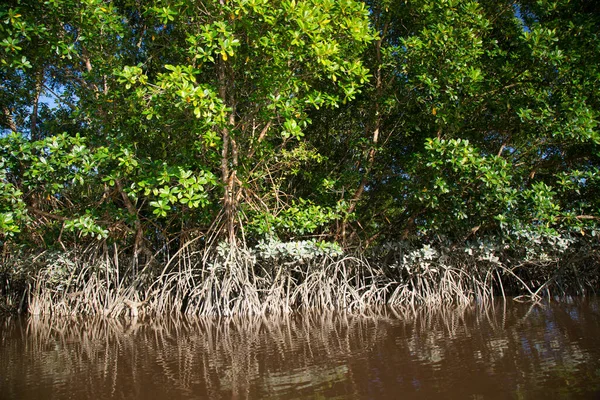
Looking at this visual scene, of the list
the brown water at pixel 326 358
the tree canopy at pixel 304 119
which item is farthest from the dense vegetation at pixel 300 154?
the brown water at pixel 326 358

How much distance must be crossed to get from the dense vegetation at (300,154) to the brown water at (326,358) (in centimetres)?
104

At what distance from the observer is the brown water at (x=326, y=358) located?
8.90 ft

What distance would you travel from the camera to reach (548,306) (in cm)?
570

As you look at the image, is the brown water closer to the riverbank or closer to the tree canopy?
the riverbank

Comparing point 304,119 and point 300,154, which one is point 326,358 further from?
point 300,154

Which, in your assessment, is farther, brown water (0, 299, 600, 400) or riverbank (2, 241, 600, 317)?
riverbank (2, 241, 600, 317)

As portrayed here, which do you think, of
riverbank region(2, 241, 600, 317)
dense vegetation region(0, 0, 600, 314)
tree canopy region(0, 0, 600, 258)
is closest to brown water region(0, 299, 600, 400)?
riverbank region(2, 241, 600, 317)

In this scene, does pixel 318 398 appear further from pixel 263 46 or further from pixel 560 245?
pixel 560 245

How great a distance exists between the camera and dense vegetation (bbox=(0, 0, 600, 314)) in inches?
201

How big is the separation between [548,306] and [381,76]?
12.2 feet

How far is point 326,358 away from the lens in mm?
3484

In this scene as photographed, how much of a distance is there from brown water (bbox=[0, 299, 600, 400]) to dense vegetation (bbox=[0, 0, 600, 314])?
1.04 metres

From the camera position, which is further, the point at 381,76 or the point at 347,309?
the point at 381,76

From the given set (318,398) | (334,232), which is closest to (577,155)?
(334,232)
